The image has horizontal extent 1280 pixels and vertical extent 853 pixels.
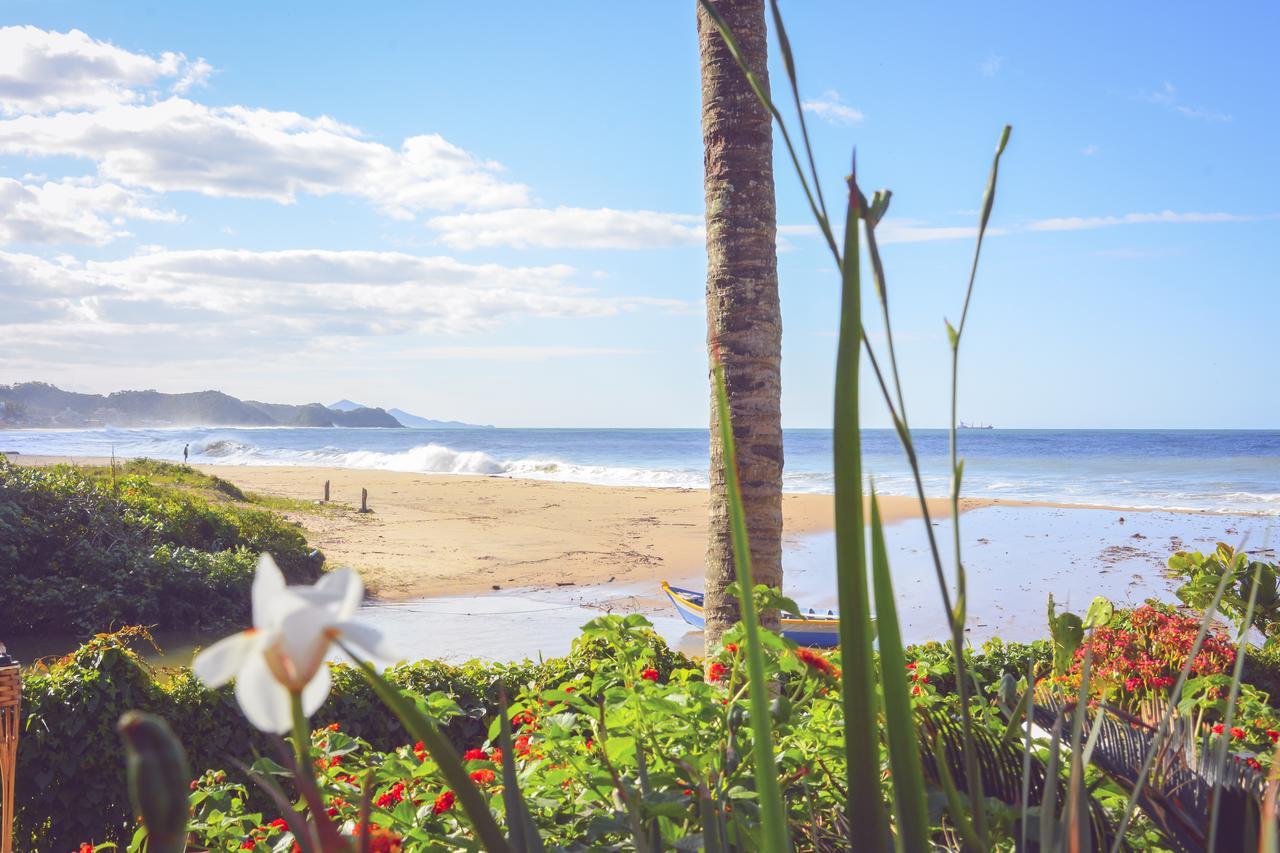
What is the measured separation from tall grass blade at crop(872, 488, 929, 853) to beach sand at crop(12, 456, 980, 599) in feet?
40.7

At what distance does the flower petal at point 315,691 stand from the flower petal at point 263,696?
0.04 ft

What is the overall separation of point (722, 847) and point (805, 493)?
29.3m

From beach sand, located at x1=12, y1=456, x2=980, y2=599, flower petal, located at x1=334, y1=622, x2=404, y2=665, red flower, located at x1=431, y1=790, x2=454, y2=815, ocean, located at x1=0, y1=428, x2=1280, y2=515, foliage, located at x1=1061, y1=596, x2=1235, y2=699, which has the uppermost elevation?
flower petal, located at x1=334, y1=622, x2=404, y2=665

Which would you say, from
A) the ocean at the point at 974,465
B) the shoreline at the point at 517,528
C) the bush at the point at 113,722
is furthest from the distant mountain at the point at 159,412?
the bush at the point at 113,722

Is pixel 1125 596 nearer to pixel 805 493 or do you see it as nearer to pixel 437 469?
pixel 805 493

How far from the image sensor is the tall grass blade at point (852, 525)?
0.61 metres

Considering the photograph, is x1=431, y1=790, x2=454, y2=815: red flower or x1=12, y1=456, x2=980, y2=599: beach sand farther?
x1=12, y1=456, x2=980, y2=599: beach sand

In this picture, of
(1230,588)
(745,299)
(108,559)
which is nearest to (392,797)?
(745,299)

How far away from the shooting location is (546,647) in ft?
31.8

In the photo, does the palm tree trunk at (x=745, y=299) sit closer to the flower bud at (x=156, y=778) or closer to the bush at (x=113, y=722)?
the bush at (x=113, y=722)

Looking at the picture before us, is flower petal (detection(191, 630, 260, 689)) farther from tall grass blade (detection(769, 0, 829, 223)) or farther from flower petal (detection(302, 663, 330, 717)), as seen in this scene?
tall grass blade (detection(769, 0, 829, 223))

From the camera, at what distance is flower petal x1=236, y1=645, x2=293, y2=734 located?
0.43 metres

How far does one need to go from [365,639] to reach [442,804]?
1.42 meters

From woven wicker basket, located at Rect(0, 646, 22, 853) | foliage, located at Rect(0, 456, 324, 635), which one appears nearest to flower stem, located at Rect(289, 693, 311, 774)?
woven wicker basket, located at Rect(0, 646, 22, 853)
